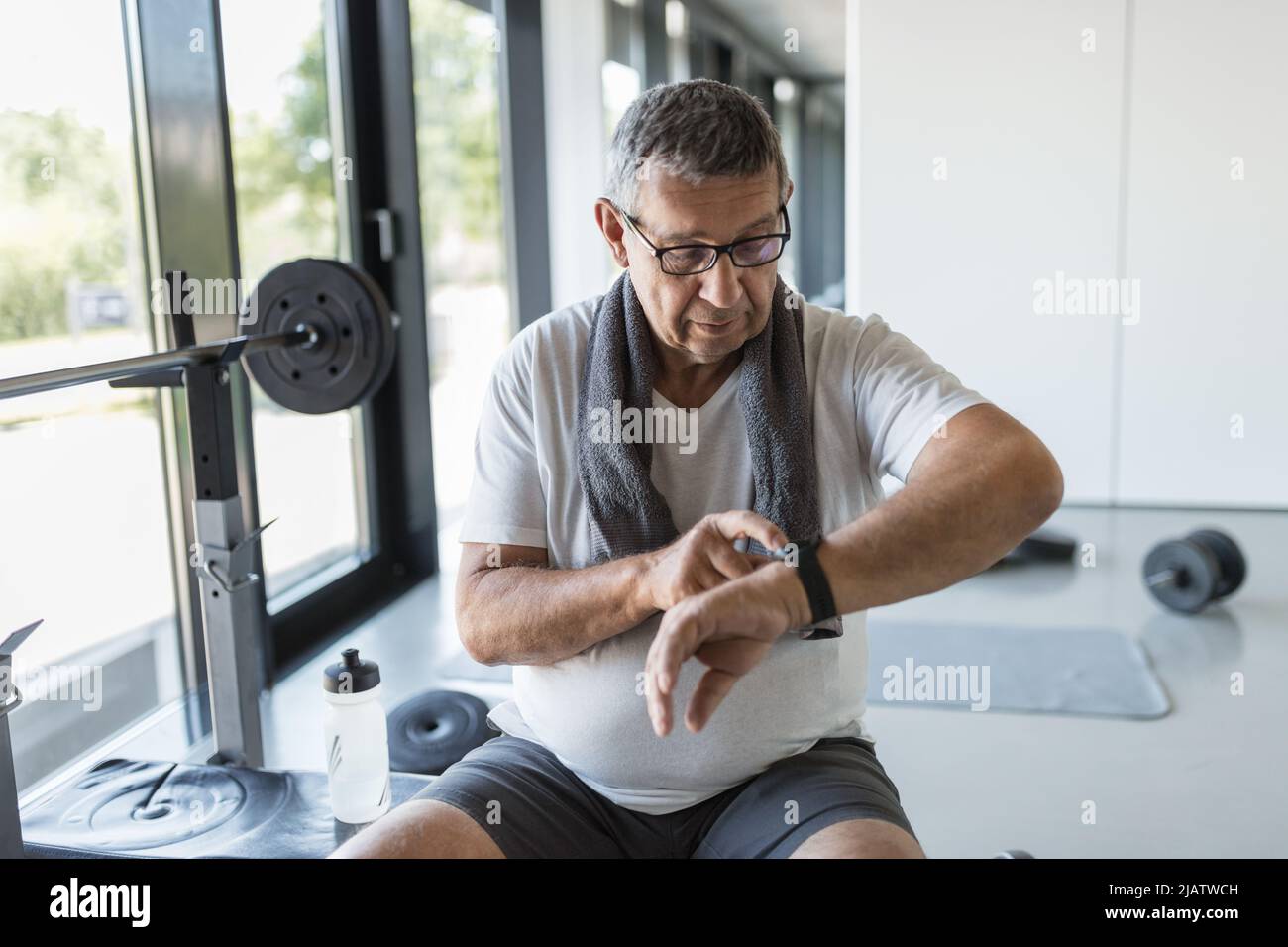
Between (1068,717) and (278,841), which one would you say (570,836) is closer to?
(278,841)

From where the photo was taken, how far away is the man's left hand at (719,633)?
1.09 metres

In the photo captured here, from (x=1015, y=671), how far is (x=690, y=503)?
5.89 feet

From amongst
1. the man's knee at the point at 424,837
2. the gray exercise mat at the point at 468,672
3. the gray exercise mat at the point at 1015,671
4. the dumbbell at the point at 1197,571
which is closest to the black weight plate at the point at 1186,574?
the dumbbell at the point at 1197,571

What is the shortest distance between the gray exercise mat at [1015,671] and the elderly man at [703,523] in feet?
4.75

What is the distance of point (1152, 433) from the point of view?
455 centimetres

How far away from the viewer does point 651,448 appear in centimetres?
140

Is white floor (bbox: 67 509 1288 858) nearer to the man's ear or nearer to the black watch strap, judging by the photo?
the black watch strap

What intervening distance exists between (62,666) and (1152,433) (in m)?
3.94

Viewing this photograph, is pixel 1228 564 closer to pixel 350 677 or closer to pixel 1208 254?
pixel 1208 254

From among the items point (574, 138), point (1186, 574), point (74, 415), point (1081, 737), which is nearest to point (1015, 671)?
point (1081, 737)

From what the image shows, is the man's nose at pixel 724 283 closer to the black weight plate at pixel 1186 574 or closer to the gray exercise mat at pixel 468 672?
the gray exercise mat at pixel 468 672

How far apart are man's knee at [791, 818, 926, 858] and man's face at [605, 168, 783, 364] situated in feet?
1.88

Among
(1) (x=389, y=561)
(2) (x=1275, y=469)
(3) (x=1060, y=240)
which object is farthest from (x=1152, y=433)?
(1) (x=389, y=561)
